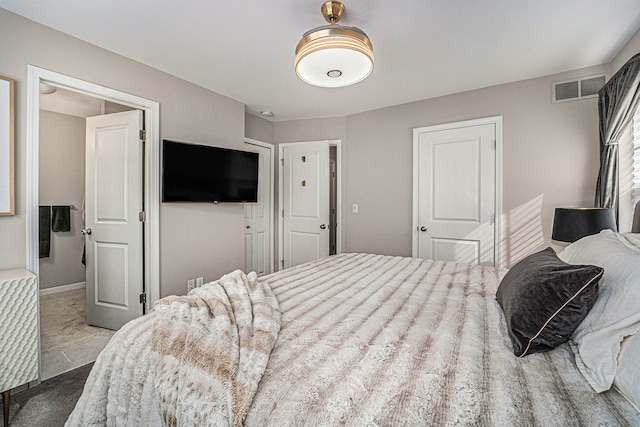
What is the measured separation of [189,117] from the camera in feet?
10.6

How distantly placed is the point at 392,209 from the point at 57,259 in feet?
15.4

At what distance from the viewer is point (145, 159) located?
9.66ft

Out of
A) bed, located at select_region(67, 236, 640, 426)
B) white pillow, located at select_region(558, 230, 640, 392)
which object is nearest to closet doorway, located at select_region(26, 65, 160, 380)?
bed, located at select_region(67, 236, 640, 426)

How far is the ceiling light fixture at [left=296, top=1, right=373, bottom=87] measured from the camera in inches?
68.7

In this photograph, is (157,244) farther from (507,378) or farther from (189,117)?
(507,378)

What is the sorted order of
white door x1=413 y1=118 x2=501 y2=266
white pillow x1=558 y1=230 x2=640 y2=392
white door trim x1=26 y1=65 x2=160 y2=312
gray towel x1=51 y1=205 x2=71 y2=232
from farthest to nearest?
gray towel x1=51 y1=205 x2=71 y2=232 < white door x1=413 y1=118 x2=501 y2=266 < white door trim x1=26 y1=65 x2=160 y2=312 < white pillow x1=558 y1=230 x2=640 y2=392

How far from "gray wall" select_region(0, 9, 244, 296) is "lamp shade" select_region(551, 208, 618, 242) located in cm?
327

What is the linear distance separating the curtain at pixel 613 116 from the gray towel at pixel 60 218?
6.14 m

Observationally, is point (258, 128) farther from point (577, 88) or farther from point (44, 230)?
point (577, 88)

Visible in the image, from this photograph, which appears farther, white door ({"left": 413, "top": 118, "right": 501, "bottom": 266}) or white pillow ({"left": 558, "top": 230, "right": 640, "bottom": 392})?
white door ({"left": 413, "top": 118, "right": 501, "bottom": 266})

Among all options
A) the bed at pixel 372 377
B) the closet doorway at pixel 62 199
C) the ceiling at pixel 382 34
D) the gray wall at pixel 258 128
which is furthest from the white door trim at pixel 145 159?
the bed at pixel 372 377

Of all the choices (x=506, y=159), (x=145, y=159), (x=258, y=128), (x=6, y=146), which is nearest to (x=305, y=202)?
(x=258, y=128)

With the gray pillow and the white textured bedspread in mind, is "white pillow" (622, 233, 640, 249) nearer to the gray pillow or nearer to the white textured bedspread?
the gray pillow

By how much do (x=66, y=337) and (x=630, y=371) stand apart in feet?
12.5
